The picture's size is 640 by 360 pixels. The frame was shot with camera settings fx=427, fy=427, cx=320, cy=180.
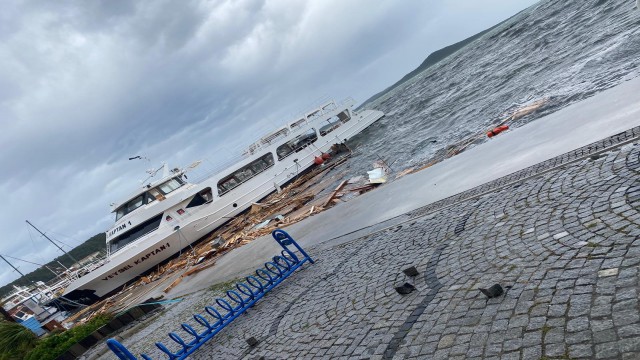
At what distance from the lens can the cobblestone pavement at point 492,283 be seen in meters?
3.25

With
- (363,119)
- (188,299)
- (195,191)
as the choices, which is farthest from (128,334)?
(363,119)

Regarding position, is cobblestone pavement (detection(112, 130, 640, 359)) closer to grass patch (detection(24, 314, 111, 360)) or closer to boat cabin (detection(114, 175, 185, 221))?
grass patch (detection(24, 314, 111, 360))

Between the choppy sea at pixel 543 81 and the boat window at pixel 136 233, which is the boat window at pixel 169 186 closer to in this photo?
the boat window at pixel 136 233

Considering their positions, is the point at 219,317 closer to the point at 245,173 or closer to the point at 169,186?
the point at 169,186

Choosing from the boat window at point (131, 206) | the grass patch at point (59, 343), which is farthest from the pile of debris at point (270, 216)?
the boat window at point (131, 206)

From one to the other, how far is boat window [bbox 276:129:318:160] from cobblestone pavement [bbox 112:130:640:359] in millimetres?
22183

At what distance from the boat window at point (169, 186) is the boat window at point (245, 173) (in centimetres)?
266

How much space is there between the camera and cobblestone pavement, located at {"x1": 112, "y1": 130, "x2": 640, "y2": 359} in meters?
3.25

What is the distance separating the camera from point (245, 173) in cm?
2733

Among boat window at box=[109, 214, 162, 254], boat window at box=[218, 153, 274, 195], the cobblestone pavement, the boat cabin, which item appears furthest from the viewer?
boat window at box=[218, 153, 274, 195]

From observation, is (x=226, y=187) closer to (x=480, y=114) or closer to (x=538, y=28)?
(x=480, y=114)

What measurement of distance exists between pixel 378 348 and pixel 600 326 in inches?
77.5

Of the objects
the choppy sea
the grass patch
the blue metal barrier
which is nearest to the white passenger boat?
the choppy sea

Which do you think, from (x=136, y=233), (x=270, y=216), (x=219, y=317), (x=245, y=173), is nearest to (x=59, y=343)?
(x=219, y=317)
